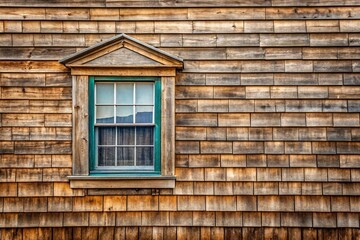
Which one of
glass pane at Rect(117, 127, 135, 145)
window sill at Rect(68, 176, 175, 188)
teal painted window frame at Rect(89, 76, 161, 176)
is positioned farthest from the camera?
glass pane at Rect(117, 127, 135, 145)

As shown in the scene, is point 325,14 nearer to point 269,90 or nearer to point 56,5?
point 269,90

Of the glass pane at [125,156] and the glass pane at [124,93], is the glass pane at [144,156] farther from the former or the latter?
the glass pane at [124,93]

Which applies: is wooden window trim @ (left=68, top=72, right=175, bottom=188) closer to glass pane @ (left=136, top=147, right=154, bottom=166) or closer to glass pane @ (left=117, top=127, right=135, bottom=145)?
glass pane @ (left=136, top=147, right=154, bottom=166)

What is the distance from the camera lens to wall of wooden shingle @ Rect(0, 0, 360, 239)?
5.59 m

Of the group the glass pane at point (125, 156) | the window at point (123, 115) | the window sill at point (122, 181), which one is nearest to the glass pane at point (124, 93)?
the window at point (123, 115)

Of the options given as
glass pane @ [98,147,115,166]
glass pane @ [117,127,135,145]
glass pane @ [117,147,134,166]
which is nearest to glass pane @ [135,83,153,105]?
glass pane @ [117,127,135,145]

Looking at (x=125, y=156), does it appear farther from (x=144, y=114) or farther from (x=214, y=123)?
(x=214, y=123)

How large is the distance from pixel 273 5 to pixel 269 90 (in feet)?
4.06

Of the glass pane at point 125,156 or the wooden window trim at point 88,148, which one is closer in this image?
the wooden window trim at point 88,148

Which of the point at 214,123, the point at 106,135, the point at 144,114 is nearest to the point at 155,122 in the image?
the point at 144,114

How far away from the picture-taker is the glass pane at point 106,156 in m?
5.70

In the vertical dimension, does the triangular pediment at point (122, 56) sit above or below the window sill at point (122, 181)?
above

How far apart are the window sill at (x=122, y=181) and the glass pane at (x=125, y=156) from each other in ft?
0.87

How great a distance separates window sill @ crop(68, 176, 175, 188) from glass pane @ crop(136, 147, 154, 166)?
0.26 metres
